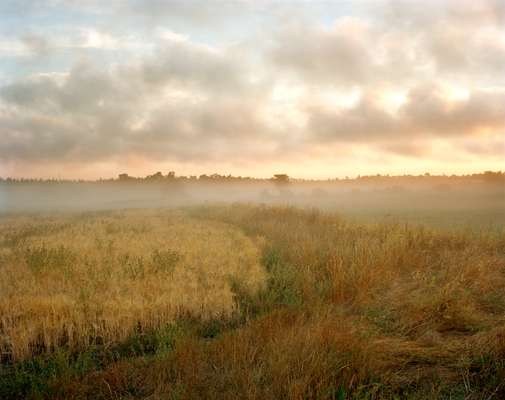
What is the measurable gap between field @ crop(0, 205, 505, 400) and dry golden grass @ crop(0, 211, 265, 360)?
0.13 ft

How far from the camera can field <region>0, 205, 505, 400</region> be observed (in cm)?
546

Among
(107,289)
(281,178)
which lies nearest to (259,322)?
(107,289)

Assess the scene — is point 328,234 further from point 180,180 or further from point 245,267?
point 180,180

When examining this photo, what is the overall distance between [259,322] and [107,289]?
4.50m

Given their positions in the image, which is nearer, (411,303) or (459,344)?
(459,344)

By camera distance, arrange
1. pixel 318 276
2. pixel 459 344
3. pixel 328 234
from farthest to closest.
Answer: pixel 328 234 → pixel 318 276 → pixel 459 344

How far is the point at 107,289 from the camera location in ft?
33.6

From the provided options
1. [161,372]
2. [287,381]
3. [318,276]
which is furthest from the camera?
[318,276]

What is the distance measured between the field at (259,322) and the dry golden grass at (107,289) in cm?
4

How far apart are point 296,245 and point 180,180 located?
95.2m

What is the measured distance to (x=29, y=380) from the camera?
593cm

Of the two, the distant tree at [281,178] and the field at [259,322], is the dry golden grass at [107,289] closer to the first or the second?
the field at [259,322]

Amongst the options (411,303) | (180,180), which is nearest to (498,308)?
(411,303)

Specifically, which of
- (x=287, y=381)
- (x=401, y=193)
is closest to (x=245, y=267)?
(x=287, y=381)
